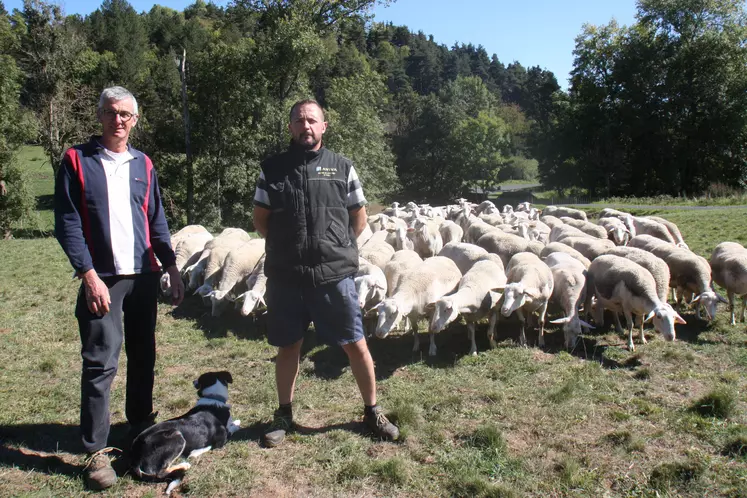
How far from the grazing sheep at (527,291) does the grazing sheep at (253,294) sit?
3.46 metres

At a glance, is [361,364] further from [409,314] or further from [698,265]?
[698,265]

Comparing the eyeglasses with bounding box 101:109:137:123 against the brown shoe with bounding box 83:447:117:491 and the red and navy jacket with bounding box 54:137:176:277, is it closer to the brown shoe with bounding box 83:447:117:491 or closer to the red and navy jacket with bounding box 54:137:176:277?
the red and navy jacket with bounding box 54:137:176:277

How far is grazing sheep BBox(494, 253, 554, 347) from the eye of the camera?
6.95 meters

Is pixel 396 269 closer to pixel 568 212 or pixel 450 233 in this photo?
pixel 450 233

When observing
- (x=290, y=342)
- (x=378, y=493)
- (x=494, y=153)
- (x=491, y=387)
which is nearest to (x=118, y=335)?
(x=290, y=342)

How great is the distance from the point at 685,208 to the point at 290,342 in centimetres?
2736

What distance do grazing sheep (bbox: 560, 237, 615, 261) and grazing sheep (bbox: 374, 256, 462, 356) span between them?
323cm

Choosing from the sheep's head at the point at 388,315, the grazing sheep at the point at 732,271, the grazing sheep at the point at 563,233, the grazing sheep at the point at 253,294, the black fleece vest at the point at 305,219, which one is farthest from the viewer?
the grazing sheep at the point at 563,233

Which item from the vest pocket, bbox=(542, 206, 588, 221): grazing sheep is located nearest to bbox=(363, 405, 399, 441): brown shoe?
the vest pocket

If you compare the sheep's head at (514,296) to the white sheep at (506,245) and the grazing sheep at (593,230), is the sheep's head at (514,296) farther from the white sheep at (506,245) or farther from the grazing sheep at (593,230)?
the grazing sheep at (593,230)

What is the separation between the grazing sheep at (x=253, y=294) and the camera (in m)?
7.69

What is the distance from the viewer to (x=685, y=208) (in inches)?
1011

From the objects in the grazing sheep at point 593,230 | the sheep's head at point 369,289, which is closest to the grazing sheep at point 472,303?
the sheep's head at point 369,289

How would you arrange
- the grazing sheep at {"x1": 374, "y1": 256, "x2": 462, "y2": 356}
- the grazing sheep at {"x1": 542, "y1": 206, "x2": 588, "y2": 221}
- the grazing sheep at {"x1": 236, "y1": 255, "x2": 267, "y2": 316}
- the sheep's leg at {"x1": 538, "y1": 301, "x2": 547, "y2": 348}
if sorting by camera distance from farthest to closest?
1. the grazing sheep at {"x1": 542, "y1": 206, "x2": 588, "y2": 221}
2. the grazing sheep at {"x1": 236, "y1": 255, "x2": 267, "y2": 316}
3. the sheep's leg at {"x1": 538, "y1": 301, "x2": 547, "y2": 348}
4. the grazing sheep at {"x1": 374, "y1": 256, "x2": 462, "y2": 356}
